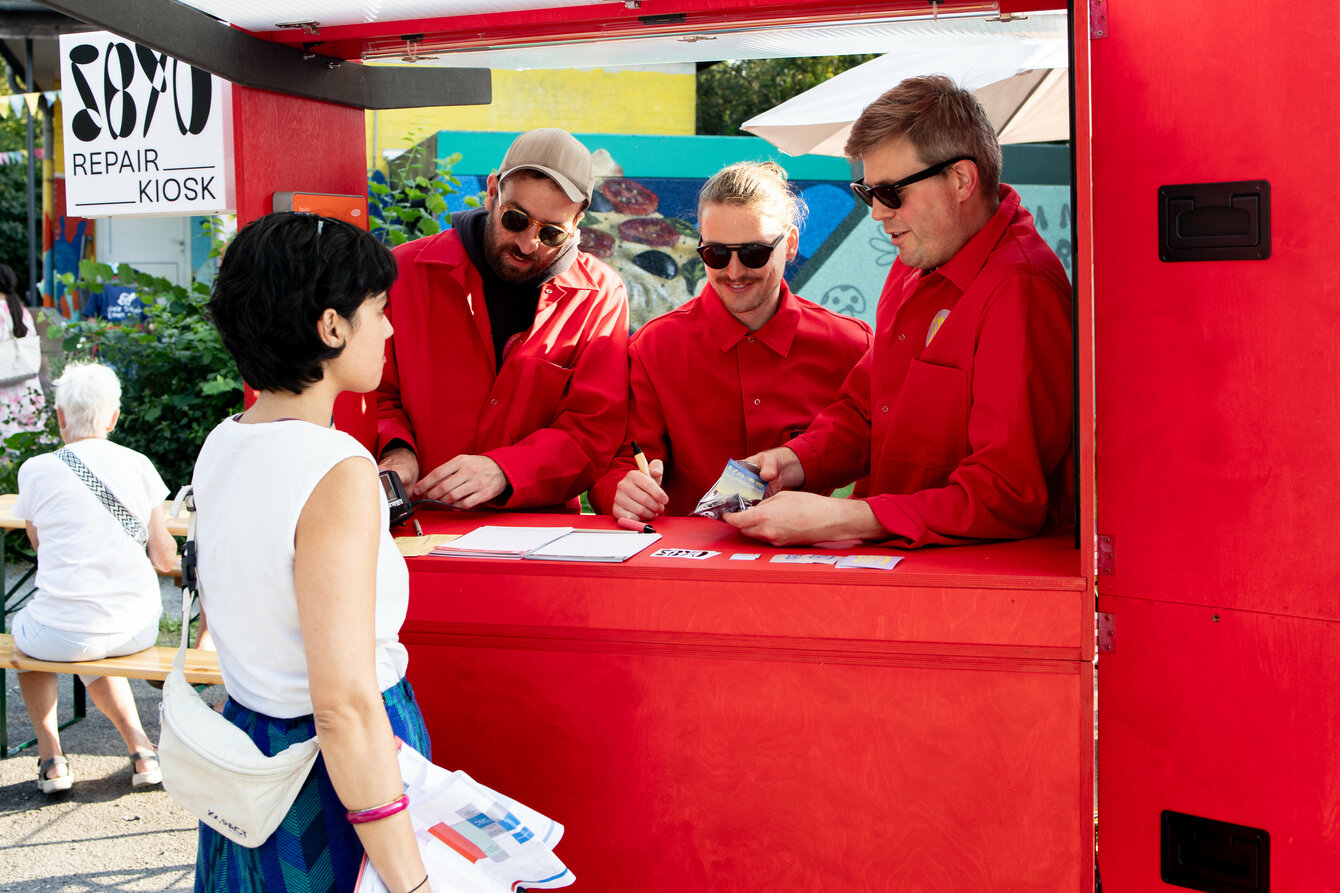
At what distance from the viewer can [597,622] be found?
2.23 m

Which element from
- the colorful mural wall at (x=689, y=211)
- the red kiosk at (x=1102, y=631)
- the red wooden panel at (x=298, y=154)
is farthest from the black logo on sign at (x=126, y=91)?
the colorful mural wall at (x=689, y=211)

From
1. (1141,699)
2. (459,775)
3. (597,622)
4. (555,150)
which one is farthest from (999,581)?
(555,150)

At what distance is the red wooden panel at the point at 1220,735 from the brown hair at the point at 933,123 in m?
0.99

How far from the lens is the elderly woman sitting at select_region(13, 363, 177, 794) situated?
14.2 feet

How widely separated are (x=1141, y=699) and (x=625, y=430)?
1.55 m

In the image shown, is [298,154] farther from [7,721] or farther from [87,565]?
[7,721]

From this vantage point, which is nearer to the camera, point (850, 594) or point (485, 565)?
point (850, 594)

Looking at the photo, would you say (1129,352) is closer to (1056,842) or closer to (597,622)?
(1056,842)

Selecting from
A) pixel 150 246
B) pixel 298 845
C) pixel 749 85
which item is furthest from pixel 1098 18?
pixel 749 85

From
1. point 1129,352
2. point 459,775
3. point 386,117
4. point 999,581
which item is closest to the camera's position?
point 459,775

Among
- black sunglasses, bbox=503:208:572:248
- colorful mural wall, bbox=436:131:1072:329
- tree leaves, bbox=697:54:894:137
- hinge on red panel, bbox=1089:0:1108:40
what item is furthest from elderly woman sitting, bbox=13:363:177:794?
tree leaves, bbox=697:54:894:137

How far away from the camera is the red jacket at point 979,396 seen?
2.21 metres

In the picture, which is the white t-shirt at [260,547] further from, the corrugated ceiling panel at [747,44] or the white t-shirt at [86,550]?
the white t-shirt at [86,550]

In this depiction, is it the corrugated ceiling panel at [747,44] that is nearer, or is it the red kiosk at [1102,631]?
the red kiosk at [1102,631]
